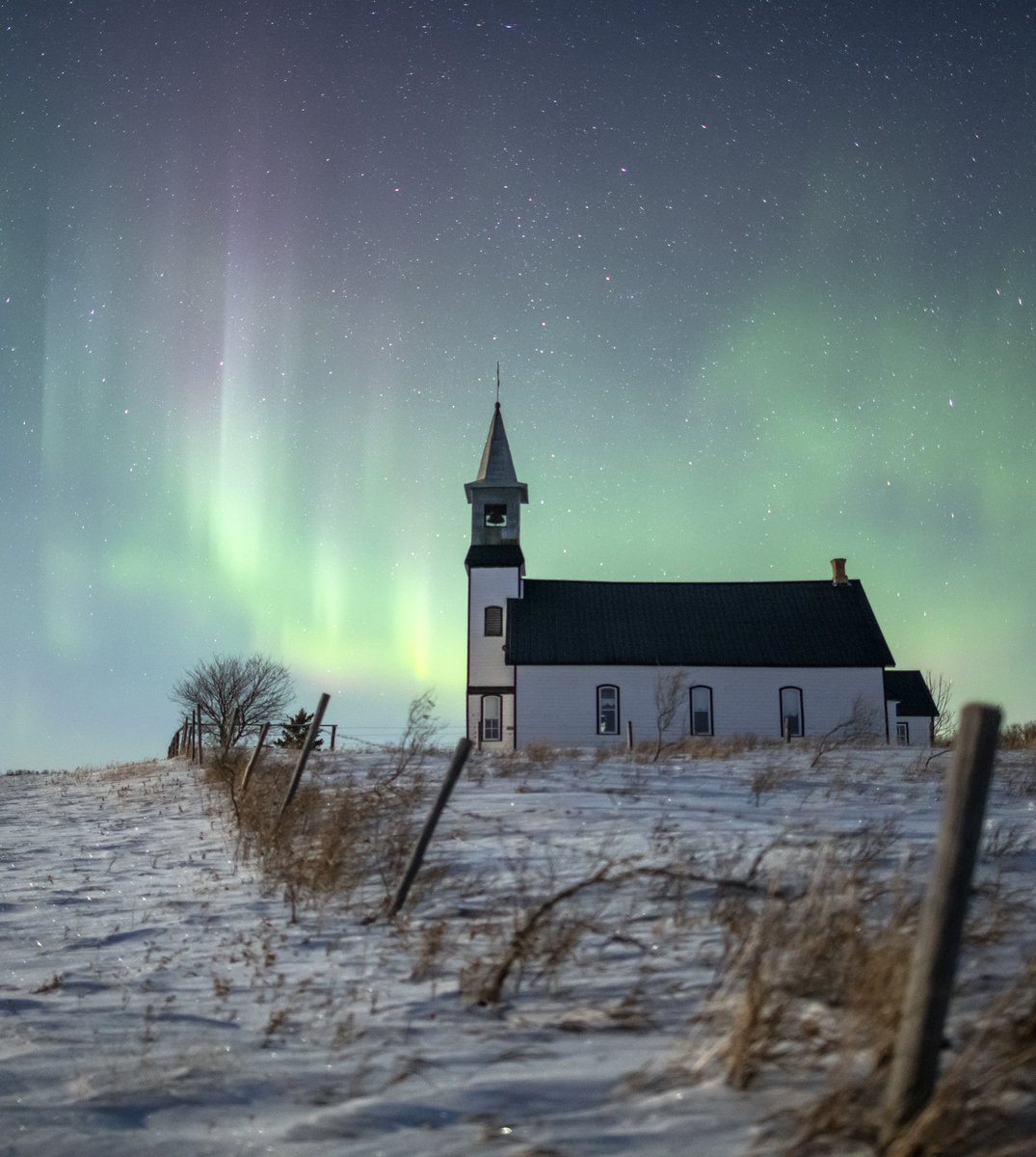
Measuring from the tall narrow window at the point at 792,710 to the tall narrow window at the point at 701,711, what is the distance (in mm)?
2951

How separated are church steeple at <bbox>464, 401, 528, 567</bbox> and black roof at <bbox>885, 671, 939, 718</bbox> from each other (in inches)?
812

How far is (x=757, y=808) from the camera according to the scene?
32.9 feet

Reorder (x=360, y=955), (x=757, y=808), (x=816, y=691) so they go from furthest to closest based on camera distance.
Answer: (x=816, y=691) < (x=757, y=808) < (x=360, y=955)

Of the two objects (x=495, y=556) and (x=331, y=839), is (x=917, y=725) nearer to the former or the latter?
(x=495, y=556)

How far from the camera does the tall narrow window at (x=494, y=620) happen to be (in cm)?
4009

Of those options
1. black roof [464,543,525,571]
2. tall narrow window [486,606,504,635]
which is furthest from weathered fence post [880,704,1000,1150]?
black roof [464,543,525,571]

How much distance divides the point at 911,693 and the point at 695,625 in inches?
634

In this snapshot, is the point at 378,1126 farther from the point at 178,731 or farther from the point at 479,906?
the point at 178,731

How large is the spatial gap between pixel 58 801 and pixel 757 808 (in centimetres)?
1673

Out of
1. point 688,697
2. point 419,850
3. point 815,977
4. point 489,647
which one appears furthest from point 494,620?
point 815,977

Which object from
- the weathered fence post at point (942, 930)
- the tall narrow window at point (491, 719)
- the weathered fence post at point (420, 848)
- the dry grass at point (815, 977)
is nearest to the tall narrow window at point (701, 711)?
the tall narrow window at point (491, 719)

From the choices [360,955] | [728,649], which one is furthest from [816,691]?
[360,955]

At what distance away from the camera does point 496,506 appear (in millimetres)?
42031

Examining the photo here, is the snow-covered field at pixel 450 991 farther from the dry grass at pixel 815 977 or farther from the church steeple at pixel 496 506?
the church steeple at pixel 496 506
